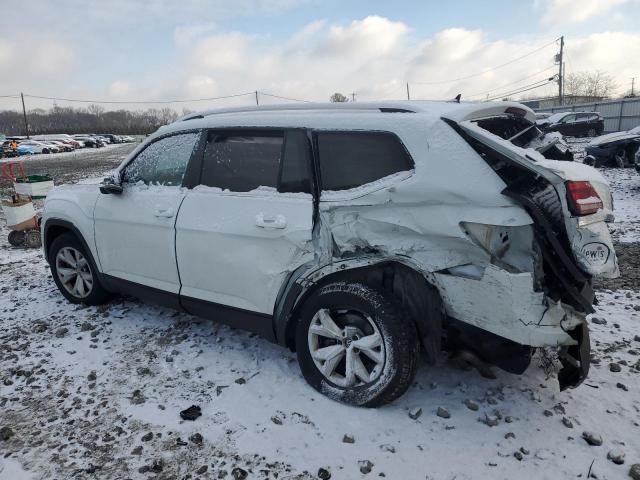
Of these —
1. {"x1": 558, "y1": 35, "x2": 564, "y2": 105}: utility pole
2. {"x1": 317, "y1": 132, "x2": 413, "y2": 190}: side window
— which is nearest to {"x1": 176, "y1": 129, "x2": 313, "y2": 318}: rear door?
{"x1": 317, "y1": 132, "x2": 413, "y2": 190}: side window

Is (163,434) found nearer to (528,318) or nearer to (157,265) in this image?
(157,265)

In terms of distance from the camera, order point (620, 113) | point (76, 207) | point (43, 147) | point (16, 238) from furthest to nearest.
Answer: point (43, 147) → point (620, 113) → point (16, 238) → point (76, 207)

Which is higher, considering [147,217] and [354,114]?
[354,114]

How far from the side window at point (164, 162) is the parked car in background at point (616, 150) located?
12039 mm

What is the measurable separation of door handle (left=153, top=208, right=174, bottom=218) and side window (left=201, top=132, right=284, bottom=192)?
1.11ft

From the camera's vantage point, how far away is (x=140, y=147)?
13.0 ft

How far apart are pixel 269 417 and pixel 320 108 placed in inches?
81.3

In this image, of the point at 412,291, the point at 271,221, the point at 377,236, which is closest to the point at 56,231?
the point at 271,221

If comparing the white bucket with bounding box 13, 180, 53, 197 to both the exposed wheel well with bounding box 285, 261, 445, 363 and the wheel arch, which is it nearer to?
the wheel arch

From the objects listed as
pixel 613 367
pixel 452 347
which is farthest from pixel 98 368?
pixel 613 367

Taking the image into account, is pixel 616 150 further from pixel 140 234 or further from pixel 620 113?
pixel 620 113

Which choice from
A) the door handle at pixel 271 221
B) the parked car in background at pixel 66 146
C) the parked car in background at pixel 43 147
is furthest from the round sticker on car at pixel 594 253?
the parked car in background at pixel 66 146

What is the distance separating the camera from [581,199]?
7.88 ft

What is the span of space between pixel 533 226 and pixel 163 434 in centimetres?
240
